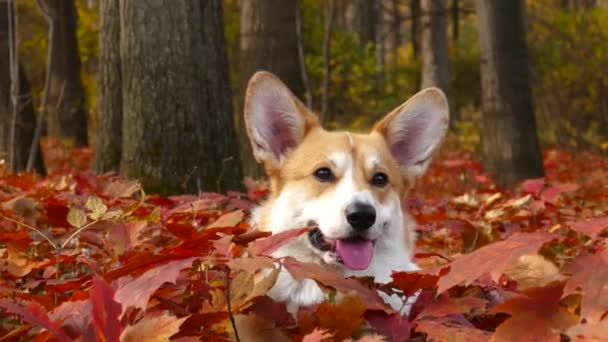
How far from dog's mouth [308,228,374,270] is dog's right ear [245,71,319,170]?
661mm

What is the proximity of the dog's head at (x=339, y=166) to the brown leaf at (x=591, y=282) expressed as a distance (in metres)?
1.37

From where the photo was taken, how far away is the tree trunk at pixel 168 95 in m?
5.95

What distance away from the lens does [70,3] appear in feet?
57.1

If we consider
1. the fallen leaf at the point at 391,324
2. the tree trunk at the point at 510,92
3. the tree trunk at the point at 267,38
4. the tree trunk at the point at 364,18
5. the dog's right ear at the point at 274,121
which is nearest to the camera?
the fallen leaf at the point at 391,324

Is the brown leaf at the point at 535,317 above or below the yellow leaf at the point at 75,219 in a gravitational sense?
below

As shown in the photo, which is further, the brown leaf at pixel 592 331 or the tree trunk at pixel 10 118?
the tree trunk at pixel 10 118

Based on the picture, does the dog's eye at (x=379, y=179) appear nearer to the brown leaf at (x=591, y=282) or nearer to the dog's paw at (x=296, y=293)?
the dog's paw at (x=296, y=293)

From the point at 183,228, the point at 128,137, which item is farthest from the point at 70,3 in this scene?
the point at 183,228

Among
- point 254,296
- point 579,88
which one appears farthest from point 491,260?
point 579,88

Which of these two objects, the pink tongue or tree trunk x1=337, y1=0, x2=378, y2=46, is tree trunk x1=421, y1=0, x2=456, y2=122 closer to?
tree trunk x1=337, y1=0, x2=378, y2=46

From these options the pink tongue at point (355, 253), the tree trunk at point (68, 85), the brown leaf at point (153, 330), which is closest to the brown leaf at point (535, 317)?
the brown leaf at point (153, 330)

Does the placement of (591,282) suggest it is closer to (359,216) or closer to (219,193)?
(359,216)

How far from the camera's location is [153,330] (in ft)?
5.60

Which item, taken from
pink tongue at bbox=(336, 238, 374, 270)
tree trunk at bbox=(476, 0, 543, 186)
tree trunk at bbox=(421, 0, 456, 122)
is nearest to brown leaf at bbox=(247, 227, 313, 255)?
pink tongue at bbox=(336, 238, 374, 270)
